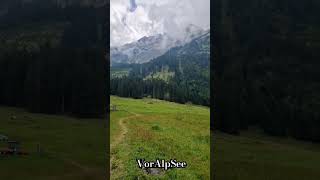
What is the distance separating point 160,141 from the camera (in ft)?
124

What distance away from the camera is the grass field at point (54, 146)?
40719mm

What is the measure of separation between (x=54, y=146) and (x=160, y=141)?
1652 cm

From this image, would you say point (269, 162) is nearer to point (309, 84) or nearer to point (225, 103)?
point (225, 103)

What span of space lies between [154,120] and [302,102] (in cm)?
4012

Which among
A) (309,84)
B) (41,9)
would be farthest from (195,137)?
(41,9)

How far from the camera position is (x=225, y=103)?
61.3m

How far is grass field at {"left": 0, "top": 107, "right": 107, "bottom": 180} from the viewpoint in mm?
40719

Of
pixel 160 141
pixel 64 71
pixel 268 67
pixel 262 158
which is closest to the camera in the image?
pixel 160 141

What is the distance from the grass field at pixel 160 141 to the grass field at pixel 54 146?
355 cm

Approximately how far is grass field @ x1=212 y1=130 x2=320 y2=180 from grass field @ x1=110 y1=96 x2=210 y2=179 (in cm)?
413

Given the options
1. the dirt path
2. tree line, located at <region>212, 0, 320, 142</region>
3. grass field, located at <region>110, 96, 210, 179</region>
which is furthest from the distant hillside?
tree line, located at <region>212, 0, 320, 142</region>

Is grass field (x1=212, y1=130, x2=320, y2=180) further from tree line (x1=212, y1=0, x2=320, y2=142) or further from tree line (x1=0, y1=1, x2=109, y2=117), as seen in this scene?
tree line (x1=0, y1=1, x2=109, y2=117)

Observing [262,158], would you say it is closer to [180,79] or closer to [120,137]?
[180,79]

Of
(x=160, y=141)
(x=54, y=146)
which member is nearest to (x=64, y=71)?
(x=54, y=146)
